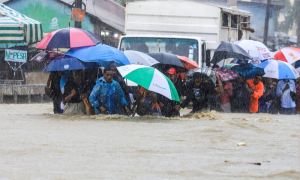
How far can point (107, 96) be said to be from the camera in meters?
8.11

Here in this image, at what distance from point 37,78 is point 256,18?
37223 mm

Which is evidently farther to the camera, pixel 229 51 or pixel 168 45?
pixel 168 45

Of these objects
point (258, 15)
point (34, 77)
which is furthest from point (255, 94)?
point (258, 15)

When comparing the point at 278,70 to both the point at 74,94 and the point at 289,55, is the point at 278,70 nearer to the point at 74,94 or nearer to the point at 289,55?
the point at 289,55

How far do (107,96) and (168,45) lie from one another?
13.8 ft

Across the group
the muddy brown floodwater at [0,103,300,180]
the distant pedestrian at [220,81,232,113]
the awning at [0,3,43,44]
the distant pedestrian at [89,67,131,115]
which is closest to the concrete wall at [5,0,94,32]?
the awning at [0,3,43,44]

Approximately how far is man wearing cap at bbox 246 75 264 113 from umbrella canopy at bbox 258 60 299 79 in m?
0.62

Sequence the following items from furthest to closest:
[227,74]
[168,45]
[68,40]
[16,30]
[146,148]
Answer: [16,30]
[168,45]
[227,74]
[68,40]
[146,148]

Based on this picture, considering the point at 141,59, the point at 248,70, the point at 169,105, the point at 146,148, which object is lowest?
the point at 146,148

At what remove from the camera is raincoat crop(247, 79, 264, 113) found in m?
10.9

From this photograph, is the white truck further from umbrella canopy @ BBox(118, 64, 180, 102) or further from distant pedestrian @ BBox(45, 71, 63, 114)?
umbrella canopy @ BBox(118, 64, 180, 102)

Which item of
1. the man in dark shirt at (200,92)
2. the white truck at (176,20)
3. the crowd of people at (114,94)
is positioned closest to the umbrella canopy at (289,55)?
the white truck at (176,20)

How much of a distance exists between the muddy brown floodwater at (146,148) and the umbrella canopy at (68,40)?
1.36m

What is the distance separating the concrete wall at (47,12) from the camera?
27750 mm
